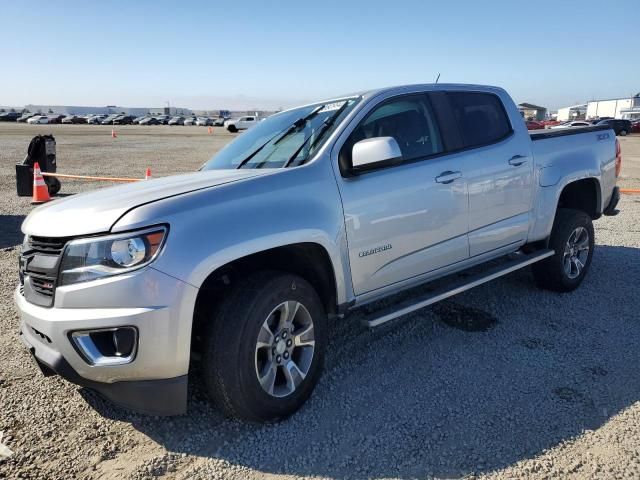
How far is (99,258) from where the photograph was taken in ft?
7.87

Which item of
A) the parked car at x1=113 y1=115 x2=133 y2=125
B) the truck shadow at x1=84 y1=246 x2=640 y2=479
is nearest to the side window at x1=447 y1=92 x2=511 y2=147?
the truck shadow at x1=84 y1=246 x2=640 y2=479

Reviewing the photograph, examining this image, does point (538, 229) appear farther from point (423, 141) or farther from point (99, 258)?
point (99, 258)

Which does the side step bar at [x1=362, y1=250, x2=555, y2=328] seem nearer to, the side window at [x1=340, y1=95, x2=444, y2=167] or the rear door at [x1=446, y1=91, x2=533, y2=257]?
the rear door at [x1=446, y1=91, x2=533, y2=257]

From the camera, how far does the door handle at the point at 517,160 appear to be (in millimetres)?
4199

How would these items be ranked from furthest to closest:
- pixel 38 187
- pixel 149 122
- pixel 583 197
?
pixel 149 122 < pixel 38 187 < pixel 583 197

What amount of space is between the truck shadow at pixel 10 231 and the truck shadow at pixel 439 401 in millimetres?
4677

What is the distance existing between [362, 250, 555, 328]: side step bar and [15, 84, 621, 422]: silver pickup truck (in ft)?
0.06

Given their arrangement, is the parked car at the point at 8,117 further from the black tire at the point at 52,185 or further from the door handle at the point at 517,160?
the door handle at the point at 517,160

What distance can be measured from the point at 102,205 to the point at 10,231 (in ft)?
19.9

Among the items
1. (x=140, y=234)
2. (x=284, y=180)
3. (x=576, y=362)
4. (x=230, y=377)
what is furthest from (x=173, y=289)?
(x=576, y=362)

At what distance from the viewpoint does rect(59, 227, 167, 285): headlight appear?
2376mm

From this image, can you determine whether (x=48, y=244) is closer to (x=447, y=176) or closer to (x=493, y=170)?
(x=447, y=176)

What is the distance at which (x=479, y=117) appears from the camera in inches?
166

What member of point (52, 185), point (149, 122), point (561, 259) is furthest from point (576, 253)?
point (149, 122)
